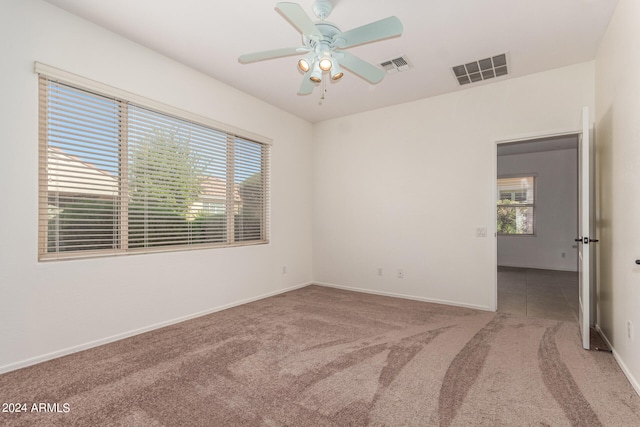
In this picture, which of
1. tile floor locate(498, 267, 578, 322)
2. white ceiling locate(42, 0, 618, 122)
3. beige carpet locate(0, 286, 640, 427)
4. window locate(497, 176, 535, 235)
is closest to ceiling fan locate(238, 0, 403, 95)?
white ceiling locate(42, 0, 618, 122)

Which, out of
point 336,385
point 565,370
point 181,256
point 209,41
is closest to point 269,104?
point 209,41

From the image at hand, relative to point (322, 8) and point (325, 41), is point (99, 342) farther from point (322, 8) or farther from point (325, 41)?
point (322, 8)

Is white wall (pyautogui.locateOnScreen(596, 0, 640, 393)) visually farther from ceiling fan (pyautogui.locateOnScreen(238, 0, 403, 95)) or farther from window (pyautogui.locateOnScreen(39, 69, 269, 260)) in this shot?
window (pyautogui.locateOnScreen(39, 69, 269, 260))

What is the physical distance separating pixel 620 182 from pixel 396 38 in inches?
86.8

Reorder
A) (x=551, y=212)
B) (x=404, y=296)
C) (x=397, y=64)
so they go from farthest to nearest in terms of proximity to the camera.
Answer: (x=551, y=212) < (x=404, y=296) < (x=397, y=64)

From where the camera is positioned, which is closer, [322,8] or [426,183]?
[322,8]

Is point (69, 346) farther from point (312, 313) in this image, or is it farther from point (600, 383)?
point (600, 383)

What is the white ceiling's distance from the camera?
2490mm

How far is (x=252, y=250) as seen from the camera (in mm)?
4301

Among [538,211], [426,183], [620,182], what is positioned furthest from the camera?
[538,211]

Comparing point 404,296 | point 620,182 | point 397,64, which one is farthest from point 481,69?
point 404,296

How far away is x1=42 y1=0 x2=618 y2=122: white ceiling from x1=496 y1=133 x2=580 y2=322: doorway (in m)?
3.86

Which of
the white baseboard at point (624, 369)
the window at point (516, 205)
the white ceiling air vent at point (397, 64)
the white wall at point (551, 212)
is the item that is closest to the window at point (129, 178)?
the white ceiling air vent at point (397, 64)

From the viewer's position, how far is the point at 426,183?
4344mm
